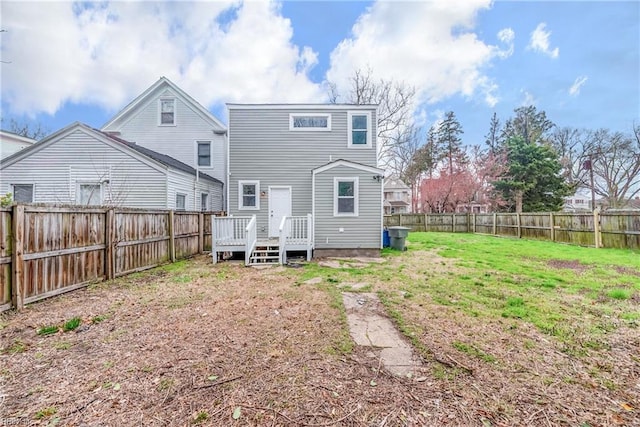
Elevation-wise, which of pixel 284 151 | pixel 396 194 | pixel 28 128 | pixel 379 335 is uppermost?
pixel 28 128

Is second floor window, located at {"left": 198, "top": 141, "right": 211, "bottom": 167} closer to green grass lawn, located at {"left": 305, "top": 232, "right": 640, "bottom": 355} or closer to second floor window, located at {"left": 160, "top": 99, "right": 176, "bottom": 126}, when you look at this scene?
second floor window, located at {"left": 160, "top": 99, "right": 176, "bottom": 126}

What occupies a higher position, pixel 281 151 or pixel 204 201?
pixel 281 151

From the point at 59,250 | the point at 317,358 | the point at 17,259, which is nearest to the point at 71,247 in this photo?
the point at 59,250

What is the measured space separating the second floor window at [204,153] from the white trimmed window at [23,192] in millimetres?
6555

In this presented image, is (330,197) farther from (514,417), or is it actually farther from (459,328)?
(514,417)

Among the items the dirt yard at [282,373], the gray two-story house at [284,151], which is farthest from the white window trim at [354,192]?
the dirt yard at [282,373]

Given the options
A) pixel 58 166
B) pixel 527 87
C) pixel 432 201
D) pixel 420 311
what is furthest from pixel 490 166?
pixel 58 166

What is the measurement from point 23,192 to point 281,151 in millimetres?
9997

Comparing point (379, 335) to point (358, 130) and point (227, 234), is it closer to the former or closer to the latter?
point (227, 234)

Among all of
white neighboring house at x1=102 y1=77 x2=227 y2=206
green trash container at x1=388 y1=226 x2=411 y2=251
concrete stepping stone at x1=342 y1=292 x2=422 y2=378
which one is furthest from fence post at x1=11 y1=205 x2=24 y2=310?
white neighboring house at x1=102 y1=77 x2=227 y2=206

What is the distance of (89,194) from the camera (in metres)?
11.1

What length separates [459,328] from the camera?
3697 millimetres

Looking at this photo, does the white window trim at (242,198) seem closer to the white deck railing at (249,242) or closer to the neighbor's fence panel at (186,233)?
the neighbor's fence panel at (186,233)

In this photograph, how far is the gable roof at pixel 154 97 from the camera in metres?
14.4
